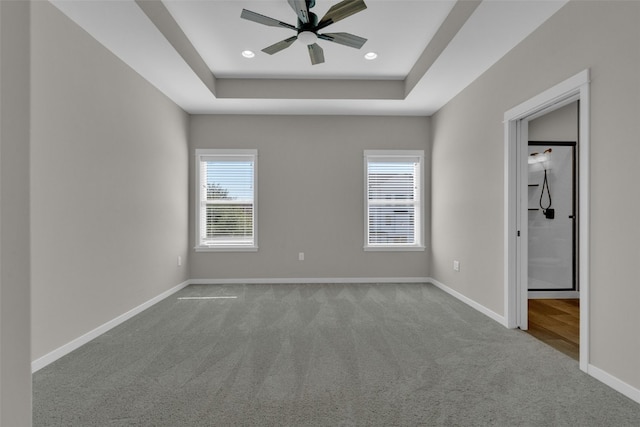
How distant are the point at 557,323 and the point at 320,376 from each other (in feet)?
8.90

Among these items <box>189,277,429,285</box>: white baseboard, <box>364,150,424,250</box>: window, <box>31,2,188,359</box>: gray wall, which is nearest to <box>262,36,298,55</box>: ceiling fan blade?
<box>31,2,188,359</box>: gray wall

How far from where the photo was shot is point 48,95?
2.44 meters

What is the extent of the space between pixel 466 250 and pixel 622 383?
7.07ft

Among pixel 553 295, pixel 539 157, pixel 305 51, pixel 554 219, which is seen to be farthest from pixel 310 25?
pixel 553 295

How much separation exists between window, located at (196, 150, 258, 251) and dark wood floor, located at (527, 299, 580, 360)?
12.6 ft

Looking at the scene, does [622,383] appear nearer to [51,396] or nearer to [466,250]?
[466,250]

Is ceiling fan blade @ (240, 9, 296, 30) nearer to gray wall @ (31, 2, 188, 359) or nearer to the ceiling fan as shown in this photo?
the ceiling fan

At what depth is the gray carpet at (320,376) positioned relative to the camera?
179 cm

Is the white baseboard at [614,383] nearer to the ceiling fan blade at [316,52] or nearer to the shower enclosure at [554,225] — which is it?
the shower enclosure at [554,225]

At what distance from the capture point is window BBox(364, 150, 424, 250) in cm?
529

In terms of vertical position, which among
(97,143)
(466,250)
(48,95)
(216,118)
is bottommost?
(466,250)

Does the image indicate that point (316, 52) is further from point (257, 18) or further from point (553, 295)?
point (553, 295)

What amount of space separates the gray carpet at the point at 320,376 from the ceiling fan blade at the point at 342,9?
8.81 ft

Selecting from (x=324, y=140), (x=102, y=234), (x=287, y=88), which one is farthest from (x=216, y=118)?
(x=102, y=234)
